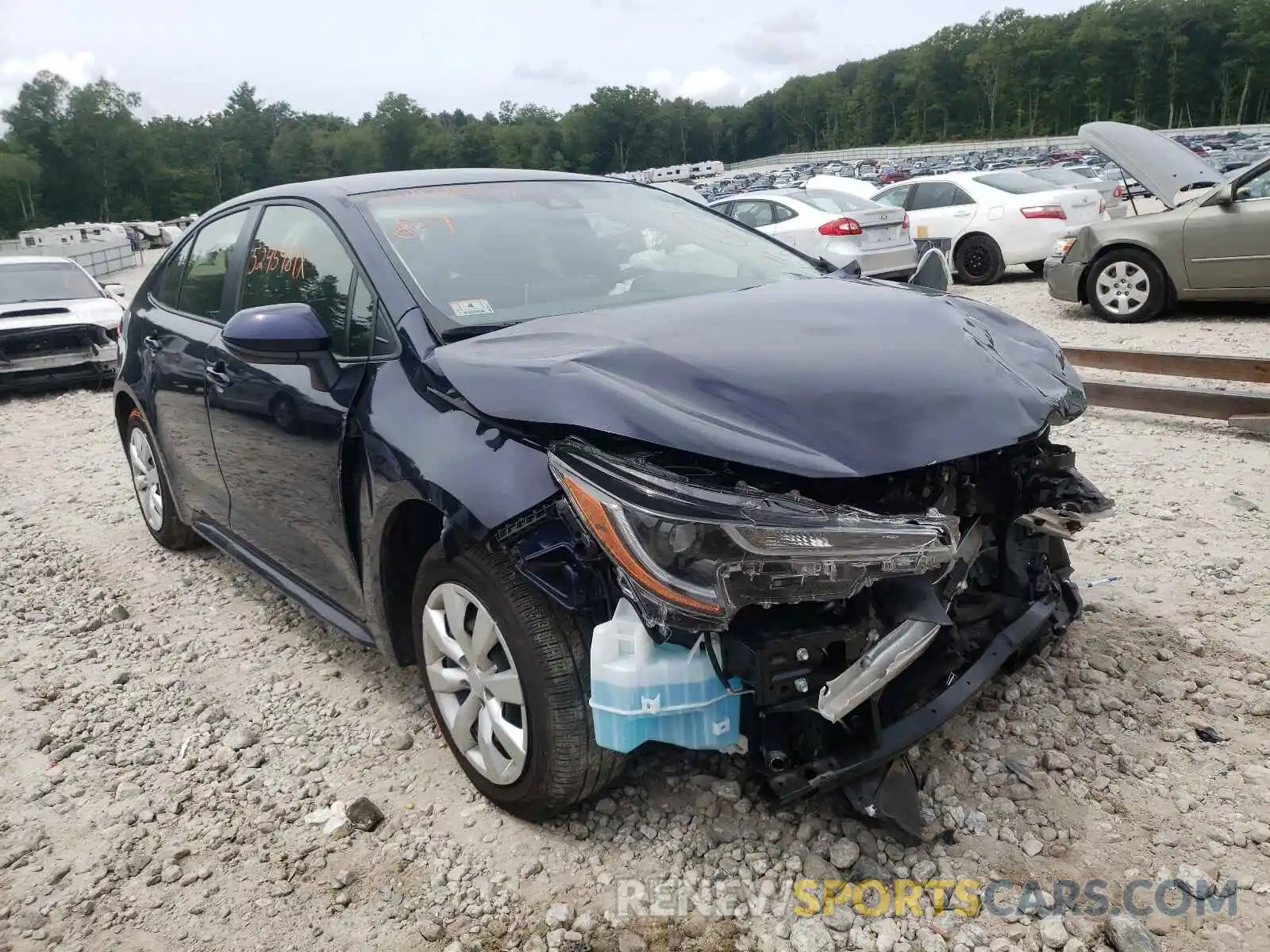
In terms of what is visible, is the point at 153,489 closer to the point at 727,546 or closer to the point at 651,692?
the point at 651,692

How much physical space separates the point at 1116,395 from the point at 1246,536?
2.06 m

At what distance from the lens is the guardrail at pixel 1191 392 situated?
5.36m

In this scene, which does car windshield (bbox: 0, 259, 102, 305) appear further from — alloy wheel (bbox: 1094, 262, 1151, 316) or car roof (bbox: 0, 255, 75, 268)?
alloy wheel (bbox: 1094, 262, 1151, 316)

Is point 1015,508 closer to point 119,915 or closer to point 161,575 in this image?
point 119,915

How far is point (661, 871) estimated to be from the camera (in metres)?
2.33

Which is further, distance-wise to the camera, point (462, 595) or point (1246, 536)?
point (1246, 536)

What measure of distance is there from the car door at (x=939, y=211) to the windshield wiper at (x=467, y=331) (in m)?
11.3

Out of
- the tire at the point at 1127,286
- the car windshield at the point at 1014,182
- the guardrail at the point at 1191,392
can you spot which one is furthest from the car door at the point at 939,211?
the guardrail at the point at 1191,392

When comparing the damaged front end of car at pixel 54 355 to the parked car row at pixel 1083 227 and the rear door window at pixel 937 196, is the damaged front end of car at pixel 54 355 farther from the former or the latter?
the rear door window at pixel 937 196

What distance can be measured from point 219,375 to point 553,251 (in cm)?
137

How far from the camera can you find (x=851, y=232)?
11.2m

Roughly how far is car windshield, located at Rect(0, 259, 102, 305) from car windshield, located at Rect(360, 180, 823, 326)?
9.35 metres

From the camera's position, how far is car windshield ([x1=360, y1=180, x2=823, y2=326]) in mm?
2822

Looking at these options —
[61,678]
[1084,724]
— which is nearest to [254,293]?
[61,678]
